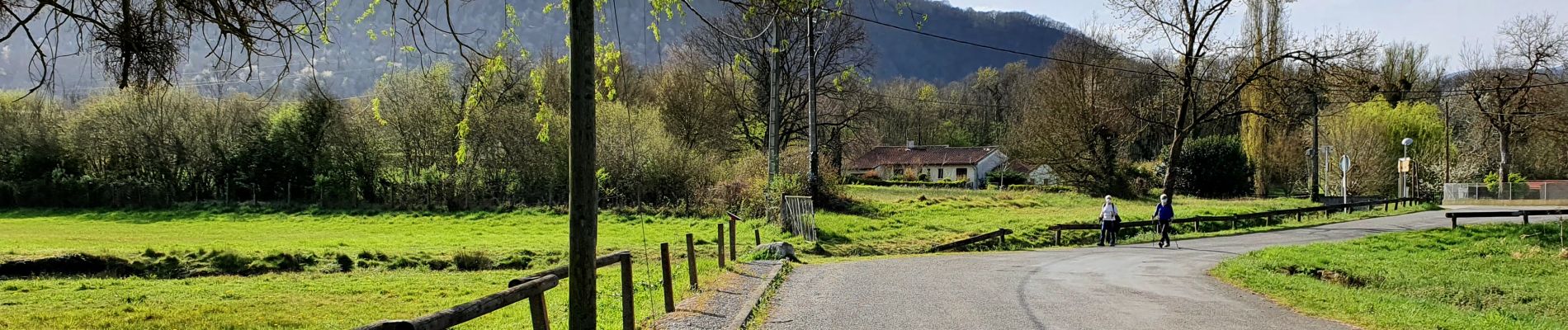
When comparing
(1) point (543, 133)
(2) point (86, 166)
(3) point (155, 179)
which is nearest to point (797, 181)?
(1) point (543, 133)

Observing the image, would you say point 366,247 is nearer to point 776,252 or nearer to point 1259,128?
point 776,252

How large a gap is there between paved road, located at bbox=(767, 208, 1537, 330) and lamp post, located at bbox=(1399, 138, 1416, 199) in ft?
89.7

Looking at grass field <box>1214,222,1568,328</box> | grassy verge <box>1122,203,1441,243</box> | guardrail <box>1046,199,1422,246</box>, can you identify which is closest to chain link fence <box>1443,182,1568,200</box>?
guardrail <box>1046,199,1422,246</box>

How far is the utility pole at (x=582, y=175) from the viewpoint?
545 cm

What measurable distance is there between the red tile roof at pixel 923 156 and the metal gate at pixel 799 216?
52786mm

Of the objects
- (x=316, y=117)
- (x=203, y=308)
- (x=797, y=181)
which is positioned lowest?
(x=203, y=308)

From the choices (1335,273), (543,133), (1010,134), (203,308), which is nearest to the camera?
(543,133)

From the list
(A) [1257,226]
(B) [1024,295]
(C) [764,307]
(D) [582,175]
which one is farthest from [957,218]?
(D) [582,175]

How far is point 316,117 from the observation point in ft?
134

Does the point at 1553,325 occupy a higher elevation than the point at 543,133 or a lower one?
lower

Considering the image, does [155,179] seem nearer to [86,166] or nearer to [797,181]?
[86,166]

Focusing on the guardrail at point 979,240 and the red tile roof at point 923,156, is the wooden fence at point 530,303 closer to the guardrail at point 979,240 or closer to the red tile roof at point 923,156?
the guardrail at point 979,240

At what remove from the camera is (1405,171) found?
3962 centimetres

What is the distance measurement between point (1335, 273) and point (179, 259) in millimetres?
23525
